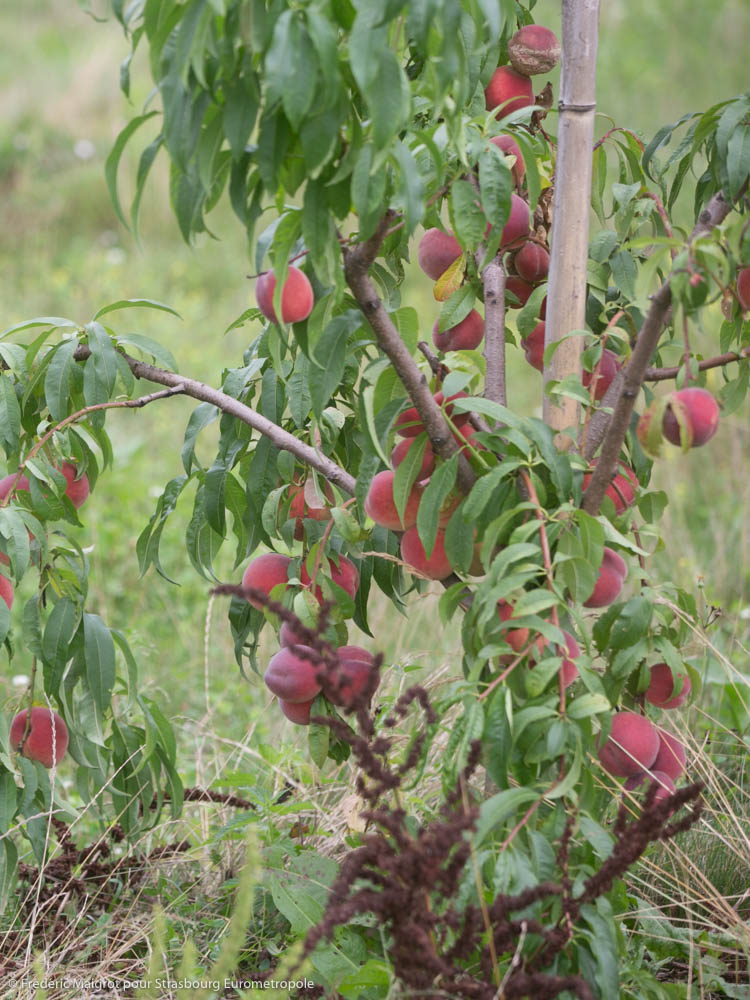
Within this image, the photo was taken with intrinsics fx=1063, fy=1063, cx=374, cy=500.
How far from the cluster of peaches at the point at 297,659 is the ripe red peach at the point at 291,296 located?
28cm

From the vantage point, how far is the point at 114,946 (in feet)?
4.45

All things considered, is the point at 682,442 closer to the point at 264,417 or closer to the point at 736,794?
the point at 264,417

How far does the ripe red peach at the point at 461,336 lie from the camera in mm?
1236

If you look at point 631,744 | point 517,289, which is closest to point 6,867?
point 631,744

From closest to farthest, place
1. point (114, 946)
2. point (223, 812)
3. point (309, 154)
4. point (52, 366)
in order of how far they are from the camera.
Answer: point (309, 154) < point (52, 366) < point (114, 946) < point (223, 812)

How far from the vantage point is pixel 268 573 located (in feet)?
4.00

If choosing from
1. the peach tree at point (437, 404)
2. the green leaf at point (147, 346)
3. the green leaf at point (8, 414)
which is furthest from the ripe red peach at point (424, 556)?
the green leaf at point (8, 414)

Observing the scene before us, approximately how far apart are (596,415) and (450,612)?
12.0 inches

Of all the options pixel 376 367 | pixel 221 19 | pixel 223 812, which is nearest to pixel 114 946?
pixel 223 812

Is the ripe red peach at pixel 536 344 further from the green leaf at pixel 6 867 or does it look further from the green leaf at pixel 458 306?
the green leaf at pixel 6 867

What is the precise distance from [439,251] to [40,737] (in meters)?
0.73

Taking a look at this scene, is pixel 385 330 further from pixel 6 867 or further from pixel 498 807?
pixel 6 867

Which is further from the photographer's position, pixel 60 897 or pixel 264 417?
pixel 60 897

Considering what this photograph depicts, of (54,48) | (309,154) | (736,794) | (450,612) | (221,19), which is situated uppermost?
(54,48)
